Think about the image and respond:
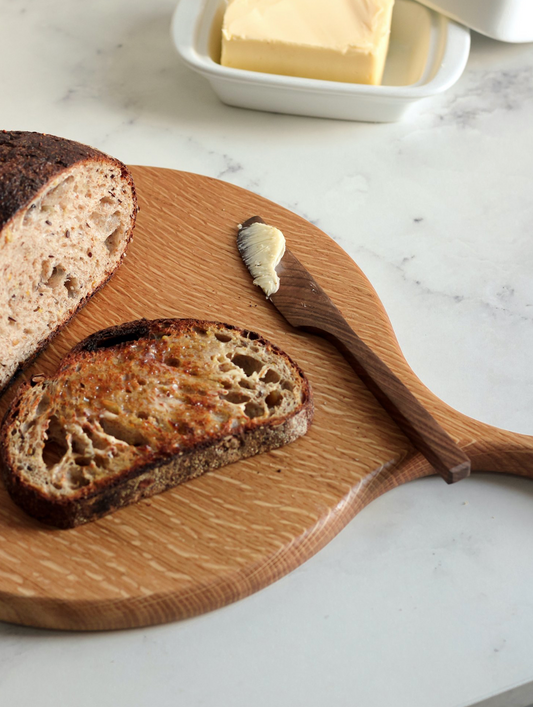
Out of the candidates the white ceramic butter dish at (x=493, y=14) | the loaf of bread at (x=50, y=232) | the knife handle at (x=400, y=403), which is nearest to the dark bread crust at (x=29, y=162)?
the loaf of bread at (x=50, y=232)

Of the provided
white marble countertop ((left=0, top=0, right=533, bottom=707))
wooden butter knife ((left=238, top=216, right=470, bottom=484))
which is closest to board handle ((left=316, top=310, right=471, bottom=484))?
wooden butter knife ((left=238, top=216, right=470, bottom=484))

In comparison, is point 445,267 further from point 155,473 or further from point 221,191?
point 155,473

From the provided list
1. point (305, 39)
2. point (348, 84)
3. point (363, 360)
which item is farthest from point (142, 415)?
point (305, 39)

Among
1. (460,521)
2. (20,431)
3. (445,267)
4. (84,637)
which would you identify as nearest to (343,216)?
(445,267)

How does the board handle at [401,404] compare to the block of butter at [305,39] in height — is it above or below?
below

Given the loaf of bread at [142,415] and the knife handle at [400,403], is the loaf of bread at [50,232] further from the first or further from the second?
the knife handle at [400,403]

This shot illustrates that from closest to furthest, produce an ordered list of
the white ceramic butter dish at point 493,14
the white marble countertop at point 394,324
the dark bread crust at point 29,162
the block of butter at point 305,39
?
the white marble countertop at point 394,324 < the dark bread crust at point 29,162 < the block of butter at point 305,39 < the white ceramic butter dish at point 493,14
